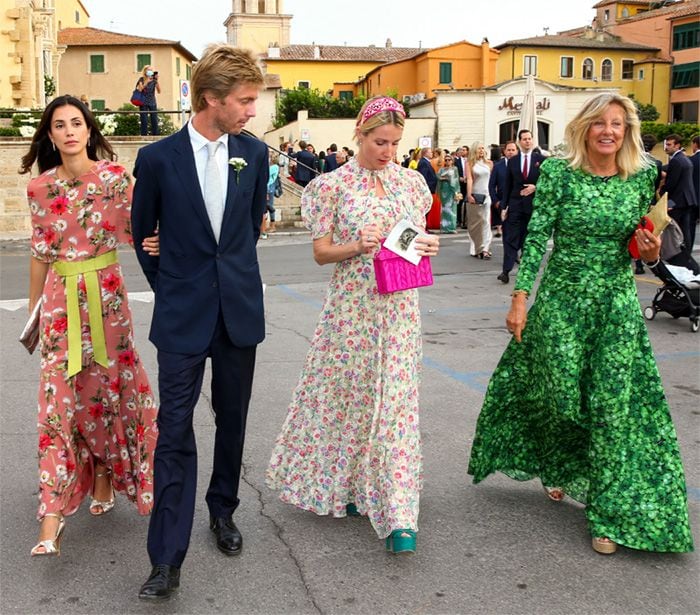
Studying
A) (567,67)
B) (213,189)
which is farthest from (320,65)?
(213,189)

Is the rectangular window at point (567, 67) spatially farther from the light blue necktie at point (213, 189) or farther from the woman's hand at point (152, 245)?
the woman's hand at point (152, 245)

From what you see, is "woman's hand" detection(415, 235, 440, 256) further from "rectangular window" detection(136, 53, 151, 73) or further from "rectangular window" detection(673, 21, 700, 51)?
"rectangular window" detection(673, 21, 700, 51)

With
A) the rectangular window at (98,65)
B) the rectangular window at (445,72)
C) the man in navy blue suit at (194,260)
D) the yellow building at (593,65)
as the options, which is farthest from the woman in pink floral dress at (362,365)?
the yellow building at (593,65)

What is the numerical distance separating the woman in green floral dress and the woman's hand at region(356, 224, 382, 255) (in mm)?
774

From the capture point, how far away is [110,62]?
2574 inches

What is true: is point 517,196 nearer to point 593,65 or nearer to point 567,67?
point 567,67

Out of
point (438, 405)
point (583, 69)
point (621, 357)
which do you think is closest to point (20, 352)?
point (438, 405)

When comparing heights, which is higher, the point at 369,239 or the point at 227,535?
the point at 369,239

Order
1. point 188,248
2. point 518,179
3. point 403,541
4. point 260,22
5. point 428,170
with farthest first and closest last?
point 260,22 < point 428,170 < point 518,179 < point 403,541 < point 188,248

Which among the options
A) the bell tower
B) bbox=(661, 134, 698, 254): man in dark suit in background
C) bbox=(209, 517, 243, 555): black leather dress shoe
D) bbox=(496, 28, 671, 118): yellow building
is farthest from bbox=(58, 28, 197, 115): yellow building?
bbox=(209, 517, 243, 555): black leather dress shoe

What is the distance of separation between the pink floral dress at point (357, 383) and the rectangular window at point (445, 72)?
6988 centimetres

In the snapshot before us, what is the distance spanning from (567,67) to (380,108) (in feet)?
251

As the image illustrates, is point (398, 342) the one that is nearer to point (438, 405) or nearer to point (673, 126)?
point (438, 405)

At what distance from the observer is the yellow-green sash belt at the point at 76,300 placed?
4.09 meters
